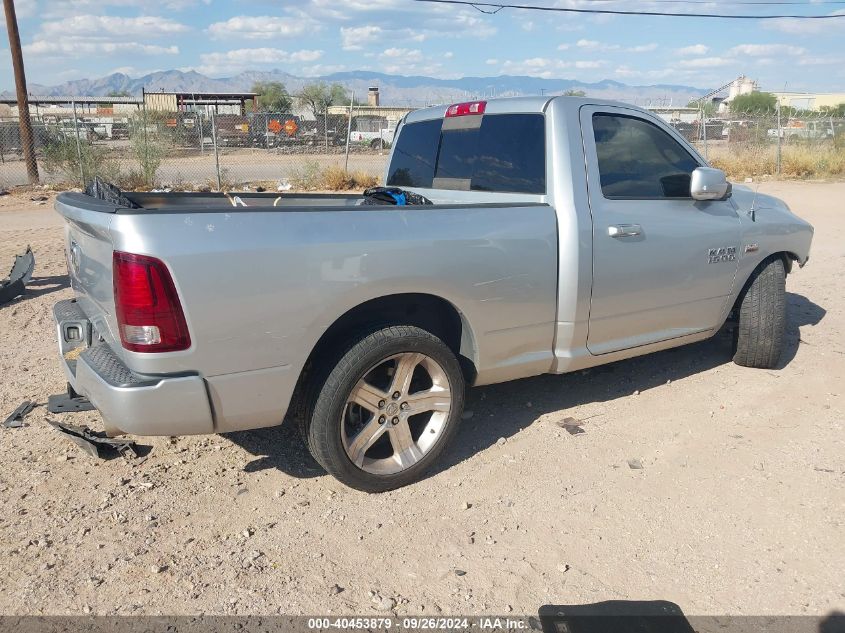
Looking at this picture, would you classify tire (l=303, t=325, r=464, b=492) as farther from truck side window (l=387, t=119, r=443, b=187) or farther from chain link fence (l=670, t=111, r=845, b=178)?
chain link fence (l=670, t=111, r=845, b=178)

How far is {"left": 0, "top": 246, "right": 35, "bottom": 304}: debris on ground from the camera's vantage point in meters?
6.70

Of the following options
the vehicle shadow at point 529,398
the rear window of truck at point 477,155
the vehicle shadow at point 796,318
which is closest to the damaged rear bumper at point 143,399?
the vehicle shadow at point 529,398

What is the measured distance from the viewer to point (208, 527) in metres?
3.29

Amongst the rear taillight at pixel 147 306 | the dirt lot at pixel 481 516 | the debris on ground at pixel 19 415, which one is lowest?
the dirt lot at pixel 481 516

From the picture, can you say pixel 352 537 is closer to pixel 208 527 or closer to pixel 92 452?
pixel 208 527

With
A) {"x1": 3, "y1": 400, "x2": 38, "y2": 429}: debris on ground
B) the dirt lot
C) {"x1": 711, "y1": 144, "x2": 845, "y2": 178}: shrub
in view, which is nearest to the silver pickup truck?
the dirt lot

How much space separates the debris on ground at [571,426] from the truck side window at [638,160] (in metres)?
1.44

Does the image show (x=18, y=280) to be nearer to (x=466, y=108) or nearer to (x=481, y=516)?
(x=466, y=108)

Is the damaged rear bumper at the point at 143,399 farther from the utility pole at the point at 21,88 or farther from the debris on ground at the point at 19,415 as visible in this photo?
the utility pole at the point at 21,88

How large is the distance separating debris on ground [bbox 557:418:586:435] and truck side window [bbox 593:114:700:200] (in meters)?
1.44

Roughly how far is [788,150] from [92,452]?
960 inches

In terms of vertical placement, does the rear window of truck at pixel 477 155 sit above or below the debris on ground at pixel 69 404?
above

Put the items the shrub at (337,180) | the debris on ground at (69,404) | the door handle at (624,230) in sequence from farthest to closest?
the shrub at (337,180)
the door handle at (624,230)
the debris on ground at (69,404)

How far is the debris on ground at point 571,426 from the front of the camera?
4.33 meters
